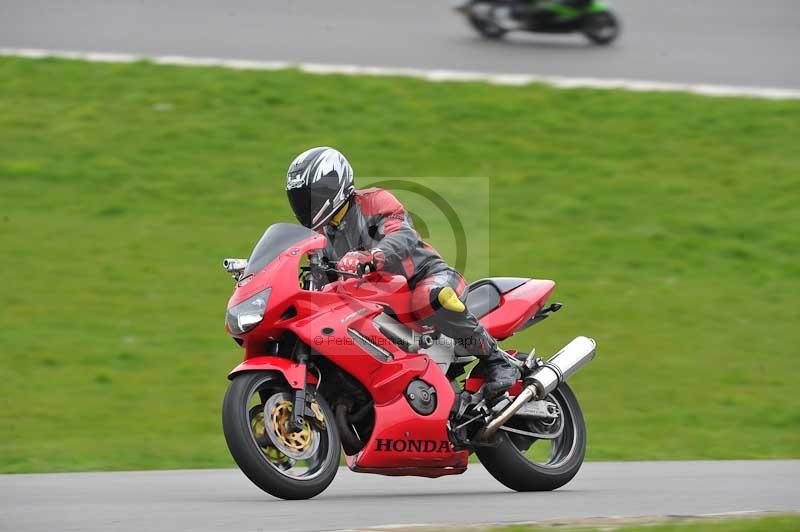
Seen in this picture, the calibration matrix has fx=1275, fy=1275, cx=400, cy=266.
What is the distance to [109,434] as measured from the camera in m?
9.64

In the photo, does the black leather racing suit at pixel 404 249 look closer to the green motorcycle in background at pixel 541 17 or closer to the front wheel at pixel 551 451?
the front wheel at pixel 551 451

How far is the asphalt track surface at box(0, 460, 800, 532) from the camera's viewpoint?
5719mm

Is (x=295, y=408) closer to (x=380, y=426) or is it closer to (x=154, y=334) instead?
(x=380, y=426)

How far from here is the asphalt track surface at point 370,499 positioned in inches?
225

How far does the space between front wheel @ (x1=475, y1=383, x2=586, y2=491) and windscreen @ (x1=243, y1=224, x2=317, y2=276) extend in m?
1.71

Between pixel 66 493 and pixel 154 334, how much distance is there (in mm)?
5221

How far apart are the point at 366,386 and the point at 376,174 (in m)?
8.37

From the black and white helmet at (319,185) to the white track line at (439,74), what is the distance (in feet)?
35.6

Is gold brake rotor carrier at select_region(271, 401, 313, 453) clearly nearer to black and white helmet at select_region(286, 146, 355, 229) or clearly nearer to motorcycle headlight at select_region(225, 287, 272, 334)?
motorcycle headlight at select_region(225, 287, 272, 334)

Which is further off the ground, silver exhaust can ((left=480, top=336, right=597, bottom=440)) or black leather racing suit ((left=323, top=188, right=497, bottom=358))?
black leather racing suit ((left=323, top=188, right=497, bottom=358))

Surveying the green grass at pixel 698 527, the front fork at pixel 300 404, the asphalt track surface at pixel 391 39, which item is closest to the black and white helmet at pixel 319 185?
the front fork at pixel 300 404

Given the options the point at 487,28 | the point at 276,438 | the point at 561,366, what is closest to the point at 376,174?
Answer: the point at 487,28

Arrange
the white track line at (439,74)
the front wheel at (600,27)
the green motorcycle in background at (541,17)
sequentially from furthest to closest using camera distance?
the front wheel at (600,27) → the green motorcycle in background at (541,17) → the white track line at (439,74)

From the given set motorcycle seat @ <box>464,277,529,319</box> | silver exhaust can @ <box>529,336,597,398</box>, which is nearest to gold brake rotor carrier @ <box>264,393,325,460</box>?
motorcycle seat @ <box>464,277,529,319</box>
